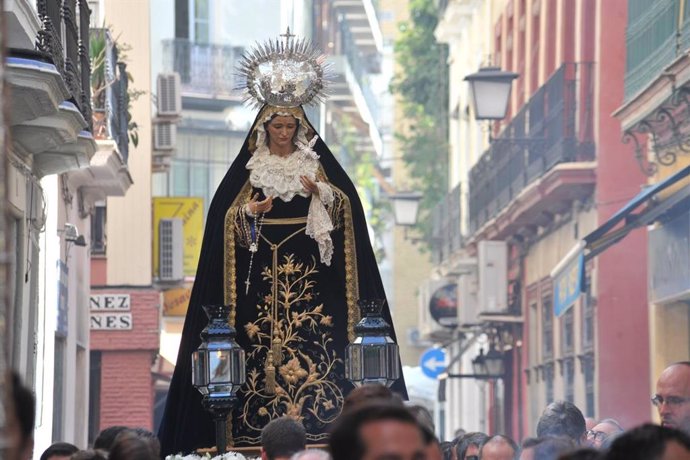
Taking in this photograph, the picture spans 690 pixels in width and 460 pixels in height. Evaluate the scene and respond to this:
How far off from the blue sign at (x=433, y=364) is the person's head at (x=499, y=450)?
2272 centimetres

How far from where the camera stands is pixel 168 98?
2672 centimetres

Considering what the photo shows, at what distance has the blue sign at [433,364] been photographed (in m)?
33.0

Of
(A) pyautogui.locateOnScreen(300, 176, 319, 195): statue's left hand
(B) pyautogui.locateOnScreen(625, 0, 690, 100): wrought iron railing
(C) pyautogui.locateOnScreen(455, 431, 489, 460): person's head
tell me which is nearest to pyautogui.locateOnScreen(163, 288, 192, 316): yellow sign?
(B) pyautogui.locateOnScreen(625, 0, 690, 100): wrought iron railing

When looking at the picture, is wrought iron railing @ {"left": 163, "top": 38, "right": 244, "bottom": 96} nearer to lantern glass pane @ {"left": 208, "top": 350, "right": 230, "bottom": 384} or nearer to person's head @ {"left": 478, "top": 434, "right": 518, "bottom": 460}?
person's head @ {"left": 478, "top": 434, "right": 518, "bottom": 460}

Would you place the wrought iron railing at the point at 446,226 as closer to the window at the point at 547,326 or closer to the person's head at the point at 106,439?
the window at the point at 547,326

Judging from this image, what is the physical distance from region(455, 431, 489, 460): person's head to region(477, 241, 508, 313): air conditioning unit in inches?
719

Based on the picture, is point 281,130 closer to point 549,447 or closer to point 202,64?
point 549,447

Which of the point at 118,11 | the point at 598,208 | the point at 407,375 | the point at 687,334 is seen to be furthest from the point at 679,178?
the point at 407,375

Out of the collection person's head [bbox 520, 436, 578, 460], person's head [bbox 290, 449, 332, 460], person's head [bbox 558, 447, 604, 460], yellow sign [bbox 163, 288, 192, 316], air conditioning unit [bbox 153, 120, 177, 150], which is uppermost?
air conditioning unit [bbox 153, 120, 177, 150]

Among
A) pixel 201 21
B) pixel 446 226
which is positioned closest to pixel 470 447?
pixel 201 21

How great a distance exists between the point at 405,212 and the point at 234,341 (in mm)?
27076

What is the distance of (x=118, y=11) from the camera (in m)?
25.5

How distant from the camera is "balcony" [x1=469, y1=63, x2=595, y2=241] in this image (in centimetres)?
2225

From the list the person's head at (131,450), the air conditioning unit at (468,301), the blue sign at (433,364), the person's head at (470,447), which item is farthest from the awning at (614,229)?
the blue sign at (433,364)
